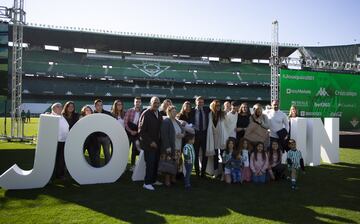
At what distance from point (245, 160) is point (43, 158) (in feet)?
11.7

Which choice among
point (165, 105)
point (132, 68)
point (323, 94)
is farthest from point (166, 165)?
point (132, 68)

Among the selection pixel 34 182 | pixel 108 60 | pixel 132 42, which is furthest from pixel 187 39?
pixel 34 182

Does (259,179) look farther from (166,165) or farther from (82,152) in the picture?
(82,152)

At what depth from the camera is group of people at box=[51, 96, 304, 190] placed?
5531mm

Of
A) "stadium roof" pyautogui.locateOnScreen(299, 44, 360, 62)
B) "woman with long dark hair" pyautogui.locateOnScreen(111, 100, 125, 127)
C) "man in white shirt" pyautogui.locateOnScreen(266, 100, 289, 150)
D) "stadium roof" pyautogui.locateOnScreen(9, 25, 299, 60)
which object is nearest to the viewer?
"woman with long dark hair" pyautogui.locateOnScreen(111, 100, 125, 127)

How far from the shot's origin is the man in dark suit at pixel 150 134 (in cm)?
536

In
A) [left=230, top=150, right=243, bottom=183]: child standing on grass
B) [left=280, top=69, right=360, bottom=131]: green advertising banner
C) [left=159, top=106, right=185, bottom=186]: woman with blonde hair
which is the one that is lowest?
[left=230, top=150, right=243, bottom=183]: child standing on grass

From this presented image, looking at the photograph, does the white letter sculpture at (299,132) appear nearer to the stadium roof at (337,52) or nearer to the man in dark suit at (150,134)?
the man in dark suit at (150,134)

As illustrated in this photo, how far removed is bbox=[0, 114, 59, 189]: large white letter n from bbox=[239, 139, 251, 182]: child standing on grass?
3348 millimetres

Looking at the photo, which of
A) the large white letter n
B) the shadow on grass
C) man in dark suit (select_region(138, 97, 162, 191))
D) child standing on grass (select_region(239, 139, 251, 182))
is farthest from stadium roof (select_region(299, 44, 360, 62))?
the large white letter n

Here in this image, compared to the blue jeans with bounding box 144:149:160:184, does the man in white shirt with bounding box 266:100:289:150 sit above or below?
above

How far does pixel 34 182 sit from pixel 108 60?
3949 centimetres

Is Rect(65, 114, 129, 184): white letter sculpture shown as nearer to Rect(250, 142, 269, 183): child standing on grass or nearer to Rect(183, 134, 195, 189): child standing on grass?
Rect(183, 134, 195, 189): child standing on grass

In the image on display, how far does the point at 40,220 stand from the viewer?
3807mm
